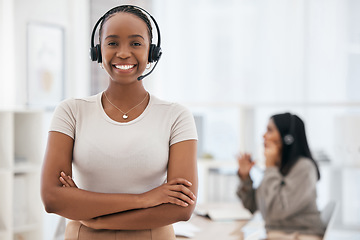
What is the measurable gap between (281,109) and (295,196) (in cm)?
151

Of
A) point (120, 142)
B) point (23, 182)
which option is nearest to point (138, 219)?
point (120, 142)

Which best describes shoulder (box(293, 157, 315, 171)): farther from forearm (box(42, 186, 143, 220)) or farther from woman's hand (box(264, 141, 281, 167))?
forearm (box(42, 186, 143, 220))

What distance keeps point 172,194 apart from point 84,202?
0.78 ft

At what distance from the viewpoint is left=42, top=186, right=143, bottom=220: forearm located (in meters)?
1.25

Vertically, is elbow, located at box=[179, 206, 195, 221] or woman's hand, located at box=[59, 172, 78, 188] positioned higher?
woman's hand, located at box=[59, 172, 78, 188]

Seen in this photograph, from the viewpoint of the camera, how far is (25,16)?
12.4 feet

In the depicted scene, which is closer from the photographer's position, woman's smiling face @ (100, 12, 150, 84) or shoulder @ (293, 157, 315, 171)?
woman's smiling face @ (100, 12, 150, 84)

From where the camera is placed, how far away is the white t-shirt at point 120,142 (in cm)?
125

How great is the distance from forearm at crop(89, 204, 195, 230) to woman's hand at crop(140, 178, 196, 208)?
0.9 inches

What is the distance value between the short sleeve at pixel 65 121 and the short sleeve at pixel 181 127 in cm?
28

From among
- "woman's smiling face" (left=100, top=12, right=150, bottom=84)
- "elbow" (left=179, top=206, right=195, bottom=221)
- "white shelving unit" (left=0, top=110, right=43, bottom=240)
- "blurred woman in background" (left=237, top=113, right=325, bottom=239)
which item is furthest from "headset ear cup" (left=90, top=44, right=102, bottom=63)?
"white shelving unit" (left=0, top=110, right=43, bottom=240)

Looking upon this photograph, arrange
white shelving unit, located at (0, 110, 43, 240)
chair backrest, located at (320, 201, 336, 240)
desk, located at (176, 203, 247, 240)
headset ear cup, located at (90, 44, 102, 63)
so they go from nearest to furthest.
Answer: headset ear cup, located at (90, 44, 102, 63) → desk, located at (176, 203, 247, 240) → chair backrest, located at (320, 201, 336, 240) → white shelving unit, located at (0, 110, 43, 240)

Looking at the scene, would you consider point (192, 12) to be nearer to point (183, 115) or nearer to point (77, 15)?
point (77, 15)

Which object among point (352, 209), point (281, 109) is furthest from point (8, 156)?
point (352, 209)
